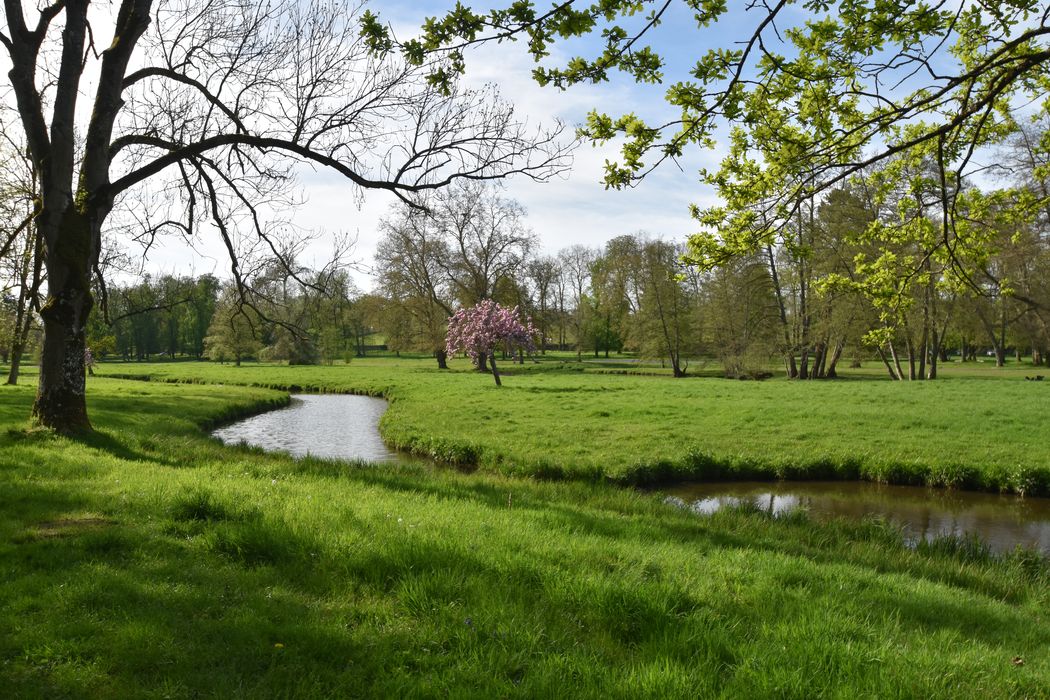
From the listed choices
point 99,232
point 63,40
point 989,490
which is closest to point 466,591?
point 99,232

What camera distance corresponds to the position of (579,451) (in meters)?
14.7

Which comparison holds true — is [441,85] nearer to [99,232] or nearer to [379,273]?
[99,232]

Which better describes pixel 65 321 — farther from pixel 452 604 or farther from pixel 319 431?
pixel 319 431

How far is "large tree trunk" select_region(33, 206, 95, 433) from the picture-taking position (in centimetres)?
988

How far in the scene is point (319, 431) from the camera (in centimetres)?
1986

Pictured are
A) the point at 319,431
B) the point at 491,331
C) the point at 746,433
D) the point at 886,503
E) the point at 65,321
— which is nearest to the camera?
the point at 65,321

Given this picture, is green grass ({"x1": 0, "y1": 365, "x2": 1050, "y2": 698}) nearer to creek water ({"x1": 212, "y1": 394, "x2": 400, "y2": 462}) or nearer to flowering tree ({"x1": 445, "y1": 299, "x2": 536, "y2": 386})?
creek water ({"x1": 212, "y1": 394, "x2": 400, "y2": 462})

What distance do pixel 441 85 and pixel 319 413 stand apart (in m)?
21.9

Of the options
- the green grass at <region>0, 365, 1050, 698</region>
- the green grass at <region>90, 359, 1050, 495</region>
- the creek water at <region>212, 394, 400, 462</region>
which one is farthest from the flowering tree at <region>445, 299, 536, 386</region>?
the green grass at <region>0, 365, 1050, 698</region>

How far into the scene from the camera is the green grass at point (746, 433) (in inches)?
524

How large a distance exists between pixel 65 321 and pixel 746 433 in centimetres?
1562

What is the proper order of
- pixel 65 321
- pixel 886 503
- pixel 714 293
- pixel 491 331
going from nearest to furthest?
pixel 65 321 → pixel 886 503 → pixel 491 331 → pixel 714 293

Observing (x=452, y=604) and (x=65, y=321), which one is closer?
(x=452, y=604)

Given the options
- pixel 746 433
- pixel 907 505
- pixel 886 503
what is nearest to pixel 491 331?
pixel 746 433
